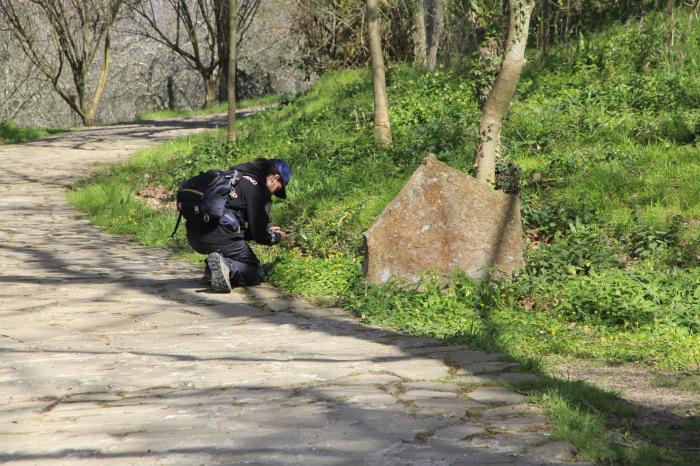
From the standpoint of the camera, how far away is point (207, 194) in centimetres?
802

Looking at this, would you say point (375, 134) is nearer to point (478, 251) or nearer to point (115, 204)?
point (115, 204)

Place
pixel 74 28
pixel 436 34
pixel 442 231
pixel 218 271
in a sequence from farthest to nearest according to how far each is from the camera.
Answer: pixel 74 28 < pixel 436 34 < pixel 218 271 < pixel 442 231

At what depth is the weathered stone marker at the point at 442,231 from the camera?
7684 mm

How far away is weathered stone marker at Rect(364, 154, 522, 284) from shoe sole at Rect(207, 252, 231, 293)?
4.26 ft

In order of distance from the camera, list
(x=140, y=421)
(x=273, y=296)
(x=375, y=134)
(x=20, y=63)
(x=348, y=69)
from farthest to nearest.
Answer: (x=20, y=63)
(x=348, y=69)
(x=375, y=134)
(x=273, y=296)
(x=140, y=421)

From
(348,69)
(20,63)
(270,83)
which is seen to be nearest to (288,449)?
(348,69)

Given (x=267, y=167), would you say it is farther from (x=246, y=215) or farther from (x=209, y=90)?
(x=209, y=90)

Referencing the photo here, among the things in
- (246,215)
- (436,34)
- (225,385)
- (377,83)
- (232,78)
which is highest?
(436,34)

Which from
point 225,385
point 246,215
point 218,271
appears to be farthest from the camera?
point 246,215

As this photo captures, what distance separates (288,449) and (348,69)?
17.5 m

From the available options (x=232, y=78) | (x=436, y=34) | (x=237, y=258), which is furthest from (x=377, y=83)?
(x=436, y=34)

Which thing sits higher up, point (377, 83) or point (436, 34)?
point (436, 34)

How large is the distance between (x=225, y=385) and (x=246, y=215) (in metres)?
3.57

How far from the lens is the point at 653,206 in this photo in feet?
30.0
